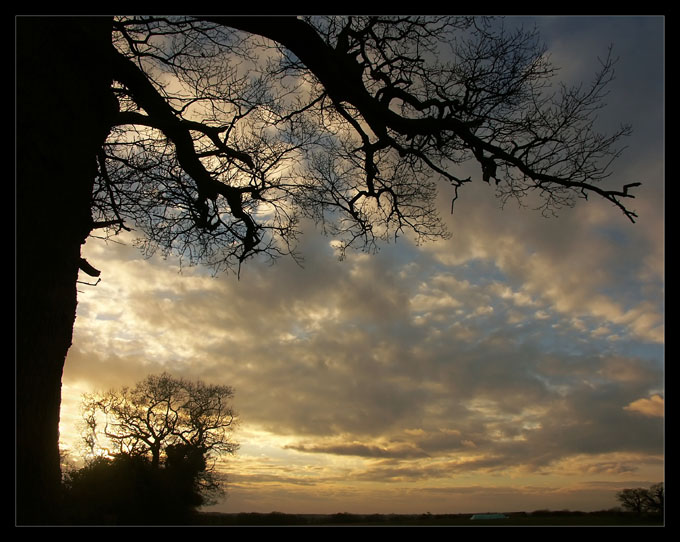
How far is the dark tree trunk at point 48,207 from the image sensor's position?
4621 millimetres

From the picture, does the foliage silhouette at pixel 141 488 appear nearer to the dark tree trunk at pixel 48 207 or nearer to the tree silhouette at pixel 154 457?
the tree silhouette at pixel 154 457

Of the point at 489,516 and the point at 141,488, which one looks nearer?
the point at 489,516

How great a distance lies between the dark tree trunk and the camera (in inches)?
182

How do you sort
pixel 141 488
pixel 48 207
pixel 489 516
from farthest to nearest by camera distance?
pixel 141 488, pixel 48 207, pixel 489 516

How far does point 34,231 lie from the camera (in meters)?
4.93

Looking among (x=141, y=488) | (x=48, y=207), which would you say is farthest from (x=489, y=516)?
(x=141, y=488)

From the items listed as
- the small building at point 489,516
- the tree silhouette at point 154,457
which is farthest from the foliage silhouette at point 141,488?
the small building at point 489,516

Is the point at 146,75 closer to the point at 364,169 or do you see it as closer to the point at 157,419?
the point at 364,169

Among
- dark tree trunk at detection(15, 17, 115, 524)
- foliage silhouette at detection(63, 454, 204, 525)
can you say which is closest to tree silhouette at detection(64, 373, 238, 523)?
foliage silhouette at detection(63, 454, 204, 525)

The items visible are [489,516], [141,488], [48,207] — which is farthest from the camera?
[141,488]

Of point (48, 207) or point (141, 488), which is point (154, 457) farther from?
point (48, 207)

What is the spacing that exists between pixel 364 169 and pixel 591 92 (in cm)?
356

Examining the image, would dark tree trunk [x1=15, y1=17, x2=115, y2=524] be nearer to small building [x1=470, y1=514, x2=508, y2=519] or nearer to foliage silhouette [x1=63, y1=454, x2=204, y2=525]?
small building [x1=470, y1=514, x2=508, y2=519]

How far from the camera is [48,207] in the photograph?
5.13 m
